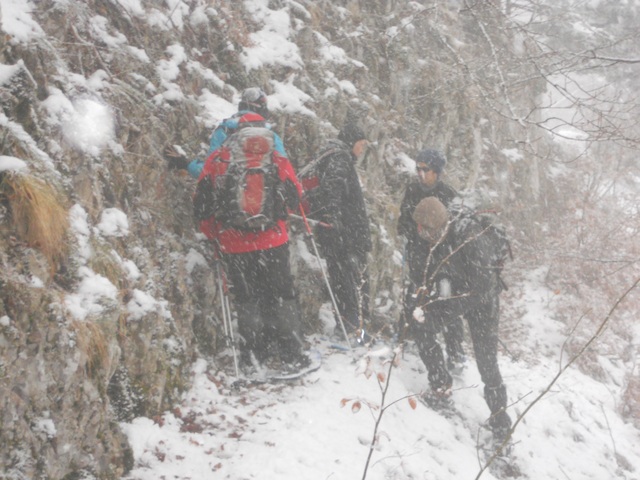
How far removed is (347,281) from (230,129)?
2547 mm

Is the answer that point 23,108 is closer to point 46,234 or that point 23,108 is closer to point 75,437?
point 46,234

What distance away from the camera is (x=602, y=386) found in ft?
29.9

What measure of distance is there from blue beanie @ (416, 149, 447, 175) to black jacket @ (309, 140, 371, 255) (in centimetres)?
90

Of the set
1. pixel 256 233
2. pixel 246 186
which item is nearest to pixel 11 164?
pixel 246 186

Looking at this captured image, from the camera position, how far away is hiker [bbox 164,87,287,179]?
5.33 meters

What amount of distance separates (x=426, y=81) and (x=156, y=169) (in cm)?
770

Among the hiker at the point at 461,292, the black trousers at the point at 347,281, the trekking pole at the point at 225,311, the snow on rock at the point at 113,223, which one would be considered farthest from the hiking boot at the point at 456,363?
the snow on rock at the point at 113,223

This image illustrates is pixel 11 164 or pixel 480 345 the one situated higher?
pixel 11 164

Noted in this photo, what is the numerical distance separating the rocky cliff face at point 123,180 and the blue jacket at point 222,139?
13.7 inches

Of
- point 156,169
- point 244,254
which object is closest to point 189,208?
point 156,169

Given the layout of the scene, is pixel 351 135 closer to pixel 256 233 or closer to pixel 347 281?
pixel 347 281

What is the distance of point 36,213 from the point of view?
10.6 ft

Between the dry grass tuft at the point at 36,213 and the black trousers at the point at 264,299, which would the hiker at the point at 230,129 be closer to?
the black trousers at the point at 264,299

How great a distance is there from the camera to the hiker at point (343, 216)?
6.20 metres
